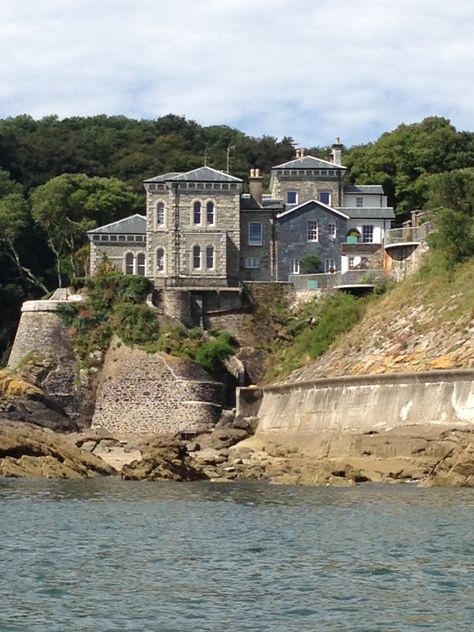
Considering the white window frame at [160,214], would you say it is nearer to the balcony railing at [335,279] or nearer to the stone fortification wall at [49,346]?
the stone fortification wall at [49,346]

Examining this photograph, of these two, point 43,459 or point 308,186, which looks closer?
point 43,459

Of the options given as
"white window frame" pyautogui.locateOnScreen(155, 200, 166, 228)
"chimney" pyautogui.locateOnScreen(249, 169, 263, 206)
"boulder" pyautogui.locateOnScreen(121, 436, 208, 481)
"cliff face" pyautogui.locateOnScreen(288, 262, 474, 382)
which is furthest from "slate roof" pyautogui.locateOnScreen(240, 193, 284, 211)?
"boulder" pyautogui.locateOnScreen(121, 436, 208, 481)

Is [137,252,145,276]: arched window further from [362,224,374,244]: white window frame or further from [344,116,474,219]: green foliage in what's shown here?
[344,116,474,219]: green foliage

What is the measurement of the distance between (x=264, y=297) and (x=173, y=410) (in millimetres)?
8092

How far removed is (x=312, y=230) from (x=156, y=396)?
12220 millimetres

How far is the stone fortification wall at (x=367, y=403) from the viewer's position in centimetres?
4566

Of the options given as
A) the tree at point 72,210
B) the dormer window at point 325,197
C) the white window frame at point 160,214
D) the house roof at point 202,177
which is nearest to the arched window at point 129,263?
the white window frame at point 160,214

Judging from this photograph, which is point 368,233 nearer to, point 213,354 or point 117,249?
point 213,354

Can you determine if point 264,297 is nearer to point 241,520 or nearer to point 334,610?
point 241,520

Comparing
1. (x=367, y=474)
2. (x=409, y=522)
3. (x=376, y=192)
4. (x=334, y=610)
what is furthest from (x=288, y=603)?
(x=376, y=192)

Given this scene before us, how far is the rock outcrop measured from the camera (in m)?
46.7

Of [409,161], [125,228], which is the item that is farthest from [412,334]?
[409,161]

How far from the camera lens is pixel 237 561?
27.8 m

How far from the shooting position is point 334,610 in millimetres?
22922
